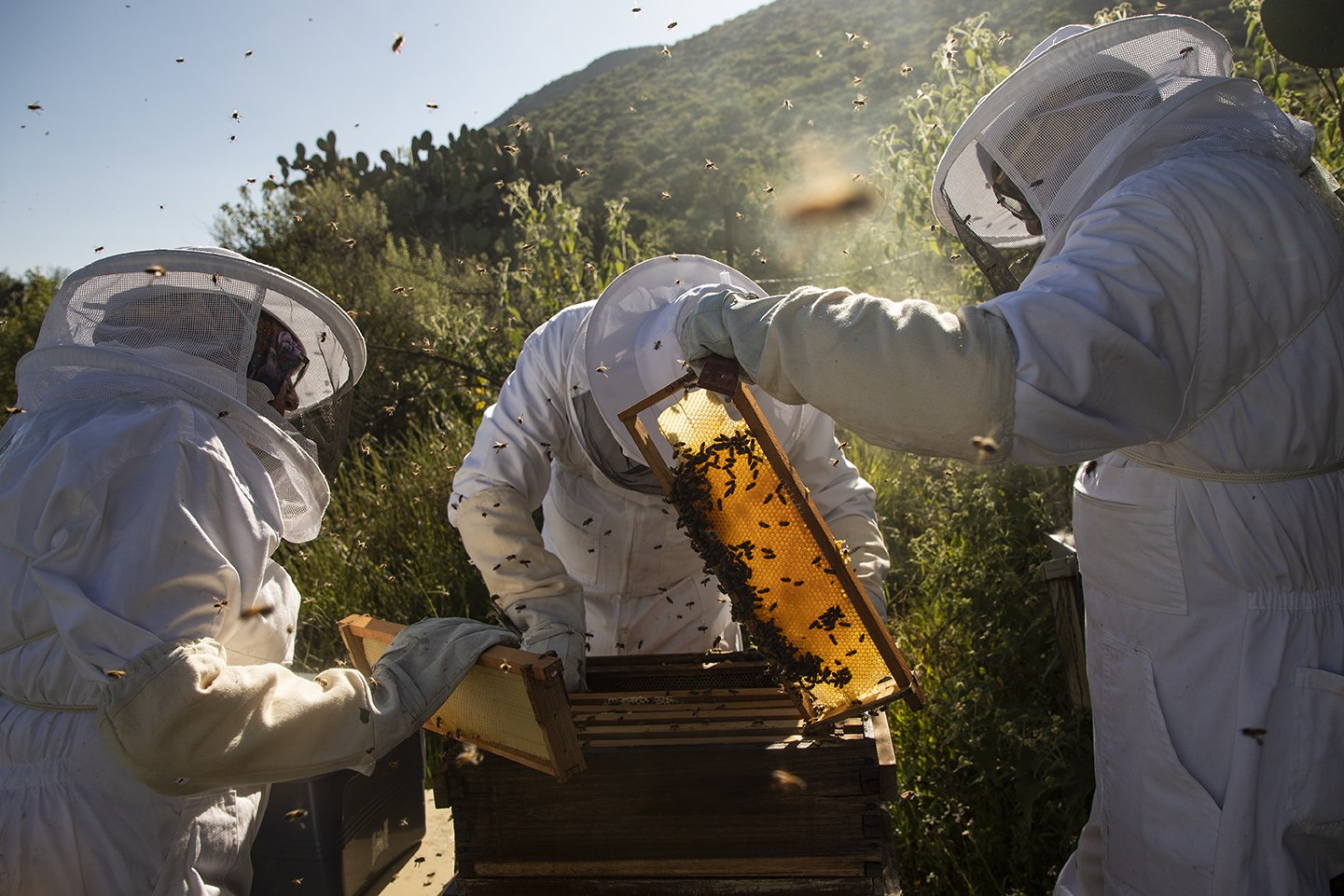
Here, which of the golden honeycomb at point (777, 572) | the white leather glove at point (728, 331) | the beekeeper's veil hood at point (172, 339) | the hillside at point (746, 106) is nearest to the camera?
the white leather glove at point (728, 331)

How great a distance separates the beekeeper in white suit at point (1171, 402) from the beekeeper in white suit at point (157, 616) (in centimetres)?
120

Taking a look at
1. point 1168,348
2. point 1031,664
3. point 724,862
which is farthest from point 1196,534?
point 1031,664

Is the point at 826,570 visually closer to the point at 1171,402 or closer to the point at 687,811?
the point at 687,811

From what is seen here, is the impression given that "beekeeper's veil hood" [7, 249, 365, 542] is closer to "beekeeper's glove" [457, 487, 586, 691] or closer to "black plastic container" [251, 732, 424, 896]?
"beekeeper's glove" [457, 487, 586, 691]

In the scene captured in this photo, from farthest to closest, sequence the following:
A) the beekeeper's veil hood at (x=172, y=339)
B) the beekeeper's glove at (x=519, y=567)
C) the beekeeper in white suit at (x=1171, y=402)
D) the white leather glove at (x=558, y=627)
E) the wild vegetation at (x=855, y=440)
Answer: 1. the wild vegetation at (x=855, y=440)
2. the beekeeper's glove at (x=519, y=567)
3. the white leather glove at (x=558, y=627)
4. the beekeeper's veil hood at (x=172, y=339)
5. the beekeeper in white suit at (x=1171, y=402)

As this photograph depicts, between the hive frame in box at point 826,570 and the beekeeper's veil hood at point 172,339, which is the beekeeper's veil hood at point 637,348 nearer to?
the hive frame in box at point 826,570

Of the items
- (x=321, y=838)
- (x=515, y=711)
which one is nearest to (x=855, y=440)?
(x=321, y=838)

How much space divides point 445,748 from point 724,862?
31.3 inches

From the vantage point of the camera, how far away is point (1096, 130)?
2324 mm

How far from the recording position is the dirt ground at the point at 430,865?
11.3 ft

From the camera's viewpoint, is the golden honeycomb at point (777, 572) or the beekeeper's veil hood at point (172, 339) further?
the golden honeycomb at point (777, 572)

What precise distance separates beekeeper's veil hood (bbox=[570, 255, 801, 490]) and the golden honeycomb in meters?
0.27

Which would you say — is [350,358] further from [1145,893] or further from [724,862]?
[1145,893]

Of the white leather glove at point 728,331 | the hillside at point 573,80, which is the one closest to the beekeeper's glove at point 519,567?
the white leather glove at point 728,331
